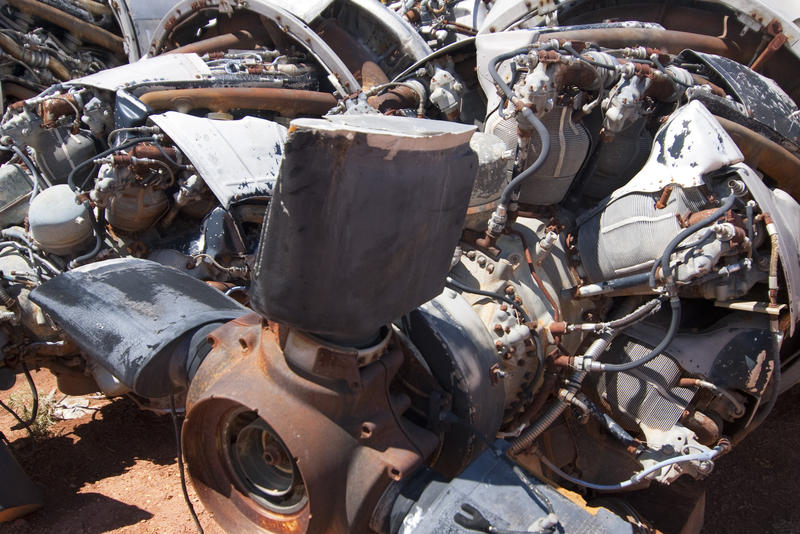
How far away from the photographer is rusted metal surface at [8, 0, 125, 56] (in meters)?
5.62

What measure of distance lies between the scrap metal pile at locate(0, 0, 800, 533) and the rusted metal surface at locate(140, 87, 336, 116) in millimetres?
15

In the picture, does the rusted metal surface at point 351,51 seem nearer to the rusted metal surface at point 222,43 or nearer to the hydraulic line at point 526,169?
the rusted metal surface at point 222,43

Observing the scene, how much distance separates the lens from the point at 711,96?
92.5 inches

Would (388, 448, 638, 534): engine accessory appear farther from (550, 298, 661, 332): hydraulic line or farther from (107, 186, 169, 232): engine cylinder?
(107, 186, 169, 232): engine cylinder

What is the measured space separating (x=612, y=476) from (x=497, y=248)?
0.88 metres

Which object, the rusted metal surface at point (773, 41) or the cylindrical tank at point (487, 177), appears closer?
the cylindrical tank at point (487, 177)

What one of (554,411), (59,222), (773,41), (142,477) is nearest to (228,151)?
(59,222)

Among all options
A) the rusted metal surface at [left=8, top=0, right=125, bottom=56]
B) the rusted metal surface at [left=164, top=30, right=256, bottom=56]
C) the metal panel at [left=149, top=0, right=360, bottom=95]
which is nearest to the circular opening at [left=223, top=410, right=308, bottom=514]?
the metal panel at [left=149, top=0, right=360, bottom=95]

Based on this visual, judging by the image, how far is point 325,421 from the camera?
1568mm

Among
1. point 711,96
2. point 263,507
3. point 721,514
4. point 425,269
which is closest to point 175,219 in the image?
point 263,507

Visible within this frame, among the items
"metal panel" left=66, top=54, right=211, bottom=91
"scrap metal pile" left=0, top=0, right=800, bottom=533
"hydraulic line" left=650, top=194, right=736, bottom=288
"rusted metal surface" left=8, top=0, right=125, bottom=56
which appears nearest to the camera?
Result: "scrap metal pile" left=0, top=0, right=800, bottom=533

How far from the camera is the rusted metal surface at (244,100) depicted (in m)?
3.27

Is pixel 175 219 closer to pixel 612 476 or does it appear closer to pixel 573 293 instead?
pixel 573 293

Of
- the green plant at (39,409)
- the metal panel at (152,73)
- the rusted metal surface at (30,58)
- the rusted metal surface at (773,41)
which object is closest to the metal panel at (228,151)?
the metal panel at (152,73)
